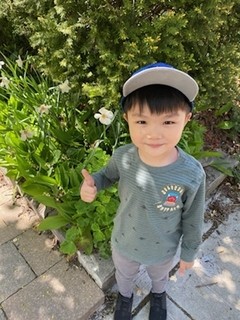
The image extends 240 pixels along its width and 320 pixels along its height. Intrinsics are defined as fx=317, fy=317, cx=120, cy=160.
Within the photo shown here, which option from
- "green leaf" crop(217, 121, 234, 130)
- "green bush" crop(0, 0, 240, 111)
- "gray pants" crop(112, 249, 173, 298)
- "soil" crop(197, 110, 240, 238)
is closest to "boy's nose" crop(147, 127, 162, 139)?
"gray pants" crop(112, 249, 173, 298)

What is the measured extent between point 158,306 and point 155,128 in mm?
1308

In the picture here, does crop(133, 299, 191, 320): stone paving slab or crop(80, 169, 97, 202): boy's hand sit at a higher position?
crop(80, 169, 97, 202): boy's hand

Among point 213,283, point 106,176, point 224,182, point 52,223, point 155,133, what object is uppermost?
point 155,133

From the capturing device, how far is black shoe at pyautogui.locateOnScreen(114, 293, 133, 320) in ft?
6.27

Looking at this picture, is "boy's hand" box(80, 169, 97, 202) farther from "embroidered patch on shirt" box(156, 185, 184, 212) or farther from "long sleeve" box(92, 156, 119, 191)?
"embroidered patch on shirt" box(156, 185, 184, 212)

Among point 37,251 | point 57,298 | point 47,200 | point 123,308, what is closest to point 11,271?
point 37,251

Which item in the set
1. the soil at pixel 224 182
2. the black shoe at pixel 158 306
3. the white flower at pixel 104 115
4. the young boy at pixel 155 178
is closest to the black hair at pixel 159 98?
the young boy at pixel 155 178

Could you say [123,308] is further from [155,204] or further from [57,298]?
[155,204]

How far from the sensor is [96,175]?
1.51 metres

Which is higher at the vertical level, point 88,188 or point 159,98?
point 159,98

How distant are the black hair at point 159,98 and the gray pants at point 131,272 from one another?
0.87m

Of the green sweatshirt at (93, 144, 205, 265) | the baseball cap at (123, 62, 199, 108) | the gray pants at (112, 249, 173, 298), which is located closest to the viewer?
the baseball cap at (123, 62, 199, 108)

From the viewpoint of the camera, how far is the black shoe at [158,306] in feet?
6.37

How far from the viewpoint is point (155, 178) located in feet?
4.29
